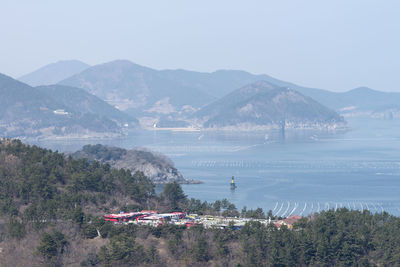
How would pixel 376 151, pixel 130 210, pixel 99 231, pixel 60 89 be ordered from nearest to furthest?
pixel 99 231
pixel 130 210
pixel 376 151
pixel 60 89

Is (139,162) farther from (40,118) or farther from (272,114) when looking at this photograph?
(272,114)

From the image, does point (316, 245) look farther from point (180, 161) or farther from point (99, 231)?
point (180, 161)

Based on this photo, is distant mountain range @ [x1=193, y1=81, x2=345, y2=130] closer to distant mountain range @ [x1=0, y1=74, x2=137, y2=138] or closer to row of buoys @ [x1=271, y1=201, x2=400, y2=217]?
distant mountain range @ [x1=0, y1=74, x2=137, y2=138]

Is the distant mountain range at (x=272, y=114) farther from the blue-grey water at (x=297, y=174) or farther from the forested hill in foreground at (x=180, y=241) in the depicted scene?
the forested hill in foreground at (x=180, y=241)

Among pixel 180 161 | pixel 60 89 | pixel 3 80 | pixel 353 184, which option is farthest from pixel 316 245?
pixel 60 89

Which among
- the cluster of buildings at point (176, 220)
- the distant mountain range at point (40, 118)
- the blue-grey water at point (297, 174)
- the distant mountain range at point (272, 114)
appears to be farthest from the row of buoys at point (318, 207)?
the distant mountain range at point (272, 114)

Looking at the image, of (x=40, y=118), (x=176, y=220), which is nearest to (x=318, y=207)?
(x=176, y=220)

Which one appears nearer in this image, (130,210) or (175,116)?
(130,210)
